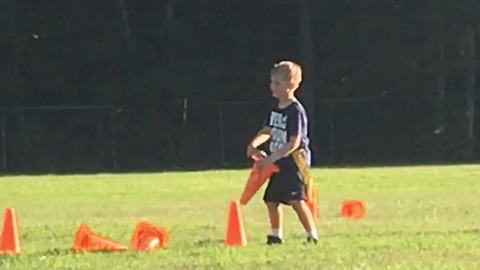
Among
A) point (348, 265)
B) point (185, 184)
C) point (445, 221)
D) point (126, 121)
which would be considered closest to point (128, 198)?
point (185, 184)

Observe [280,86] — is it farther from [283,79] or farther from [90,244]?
[90,244]

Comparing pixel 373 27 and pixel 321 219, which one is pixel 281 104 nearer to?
pixel 321 219

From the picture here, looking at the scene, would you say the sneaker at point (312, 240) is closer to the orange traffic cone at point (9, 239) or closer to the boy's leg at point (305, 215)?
the boy's leg at point (305, 215)

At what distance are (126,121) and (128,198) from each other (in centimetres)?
2005

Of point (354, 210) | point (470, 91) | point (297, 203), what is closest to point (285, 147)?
point (297, 203)

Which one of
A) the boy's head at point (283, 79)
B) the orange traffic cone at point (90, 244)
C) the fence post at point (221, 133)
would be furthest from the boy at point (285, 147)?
the fence post at point (221, 133)

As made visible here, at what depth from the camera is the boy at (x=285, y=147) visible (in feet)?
36.2

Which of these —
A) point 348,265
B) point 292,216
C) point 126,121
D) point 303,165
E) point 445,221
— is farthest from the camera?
point 126,121

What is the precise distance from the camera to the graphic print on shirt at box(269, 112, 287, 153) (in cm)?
1113

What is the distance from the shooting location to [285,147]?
11.0 metres

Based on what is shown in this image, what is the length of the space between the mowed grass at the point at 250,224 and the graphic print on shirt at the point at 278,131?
0.83 m

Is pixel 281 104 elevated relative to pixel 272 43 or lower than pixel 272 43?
lower

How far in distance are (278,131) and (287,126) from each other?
0.16 m

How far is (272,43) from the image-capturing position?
4200 cm
